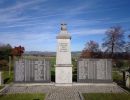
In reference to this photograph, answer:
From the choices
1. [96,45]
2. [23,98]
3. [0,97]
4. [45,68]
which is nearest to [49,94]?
[23,98]

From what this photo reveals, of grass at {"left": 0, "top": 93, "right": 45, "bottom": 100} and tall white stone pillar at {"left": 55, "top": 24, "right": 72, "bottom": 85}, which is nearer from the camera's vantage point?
grass at {"left": 0, "top": 93, "right": 45, "bottom": 100}

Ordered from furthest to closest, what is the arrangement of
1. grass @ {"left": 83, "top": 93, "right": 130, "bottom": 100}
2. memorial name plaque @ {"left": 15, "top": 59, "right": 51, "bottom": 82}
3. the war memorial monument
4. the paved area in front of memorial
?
memorial name plaque @ {"left": 15, "top": 59, "right": 51, "bottom": 82}, the war memorial monument, the paved area in front of memorial, grass @ {"left": 83, "top": 93, "right": 130, "bottom": 100}

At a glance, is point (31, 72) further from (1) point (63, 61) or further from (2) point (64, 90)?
(2) point (64, 90)

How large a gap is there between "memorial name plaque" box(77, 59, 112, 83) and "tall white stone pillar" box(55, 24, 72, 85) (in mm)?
984

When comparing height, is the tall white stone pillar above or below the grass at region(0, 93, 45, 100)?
above

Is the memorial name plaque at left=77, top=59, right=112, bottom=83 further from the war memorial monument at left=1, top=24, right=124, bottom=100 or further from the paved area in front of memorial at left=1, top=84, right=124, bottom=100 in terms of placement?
the paved area in front of memorial at left=1, top=84, right=124, bottom=100

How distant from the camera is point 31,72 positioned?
895 inches

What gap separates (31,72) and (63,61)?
9.55ft

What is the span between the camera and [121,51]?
120 feet

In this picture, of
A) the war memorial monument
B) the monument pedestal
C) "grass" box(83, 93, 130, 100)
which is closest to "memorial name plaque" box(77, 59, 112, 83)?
the war memorial monument

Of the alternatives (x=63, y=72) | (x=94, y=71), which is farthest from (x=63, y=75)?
(x=94, y=71)

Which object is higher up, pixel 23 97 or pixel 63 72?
pixel 63 72

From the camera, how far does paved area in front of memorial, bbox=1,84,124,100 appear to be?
1766 centimetres

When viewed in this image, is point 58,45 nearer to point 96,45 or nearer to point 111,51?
point 111,51
